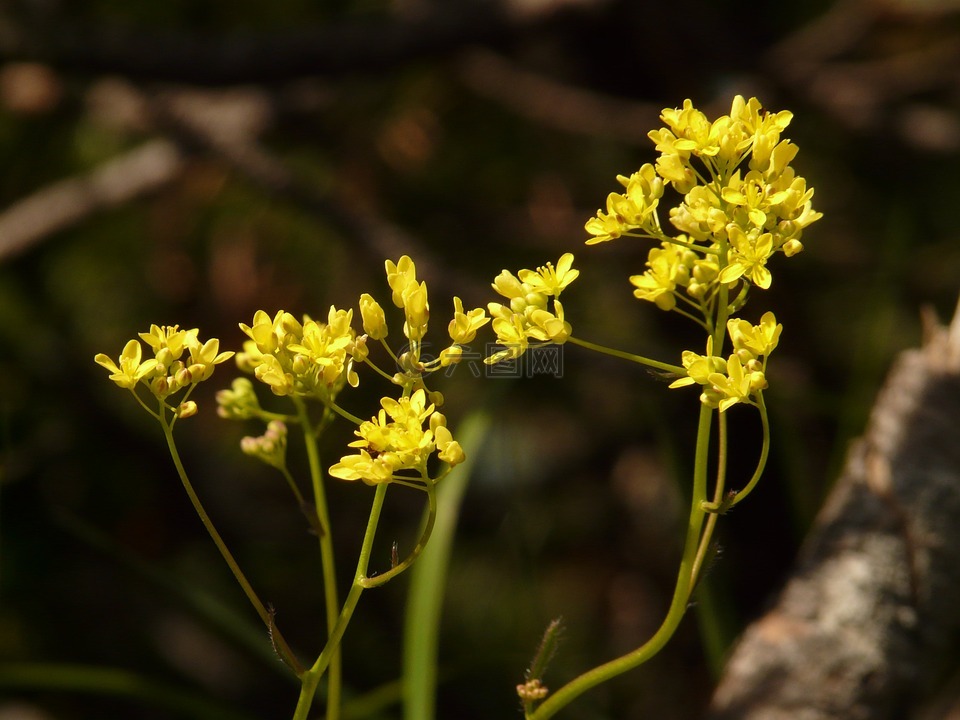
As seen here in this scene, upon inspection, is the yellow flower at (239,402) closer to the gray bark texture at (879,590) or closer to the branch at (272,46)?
the gray bark texture at (879,590)

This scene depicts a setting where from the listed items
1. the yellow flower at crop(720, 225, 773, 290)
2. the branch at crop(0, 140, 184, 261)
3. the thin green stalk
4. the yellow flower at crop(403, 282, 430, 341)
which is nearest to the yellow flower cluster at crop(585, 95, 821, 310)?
the yellow flower at crop(720, 225, 773, 290)

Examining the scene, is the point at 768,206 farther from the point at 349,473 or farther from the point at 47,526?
the point at 47,526

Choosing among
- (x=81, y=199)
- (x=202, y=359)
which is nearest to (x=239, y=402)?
(x=202, y=359)

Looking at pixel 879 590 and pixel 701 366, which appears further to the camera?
pixel 879 590

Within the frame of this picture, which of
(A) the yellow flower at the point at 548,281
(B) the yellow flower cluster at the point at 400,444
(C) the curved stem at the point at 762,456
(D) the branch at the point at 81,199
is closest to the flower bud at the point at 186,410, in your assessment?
(B) the yellow flower cluster at the point at 400,444

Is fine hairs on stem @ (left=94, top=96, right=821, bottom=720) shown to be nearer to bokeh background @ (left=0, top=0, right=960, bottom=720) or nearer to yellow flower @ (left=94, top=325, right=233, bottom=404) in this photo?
yellow flower @ (left=94, top=325, right=233, bottom=404)

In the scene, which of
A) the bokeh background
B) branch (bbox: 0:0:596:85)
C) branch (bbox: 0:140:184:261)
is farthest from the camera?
branch (bbox: 0:140:184:261)

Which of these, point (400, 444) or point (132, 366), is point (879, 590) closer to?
point (400, 444)
